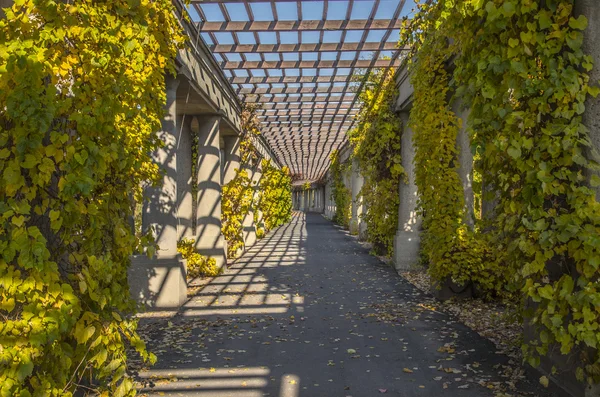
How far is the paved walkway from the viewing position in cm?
417

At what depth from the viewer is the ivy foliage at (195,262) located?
400 inches

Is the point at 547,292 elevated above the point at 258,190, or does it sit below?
below

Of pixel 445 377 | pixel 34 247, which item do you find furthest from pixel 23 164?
pixel 445 377

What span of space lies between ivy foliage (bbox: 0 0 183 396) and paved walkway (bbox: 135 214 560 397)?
149cm

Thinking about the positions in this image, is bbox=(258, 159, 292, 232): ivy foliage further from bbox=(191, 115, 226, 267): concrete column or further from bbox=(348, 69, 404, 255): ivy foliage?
bbox=(191, 115, 226, 267): concrete column

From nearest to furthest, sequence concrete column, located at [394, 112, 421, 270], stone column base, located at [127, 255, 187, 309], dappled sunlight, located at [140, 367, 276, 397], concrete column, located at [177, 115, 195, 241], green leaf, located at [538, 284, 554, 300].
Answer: green leaf, located at [538, 284, 554, 300] < dappled sunlight, located at [140, 367, 276, 397] < stone column base, located at [127, 255, 187, 309] < concrete column, located at [177, 115, 195, 241] < concrete column, located at [394, 112, 421, 270]

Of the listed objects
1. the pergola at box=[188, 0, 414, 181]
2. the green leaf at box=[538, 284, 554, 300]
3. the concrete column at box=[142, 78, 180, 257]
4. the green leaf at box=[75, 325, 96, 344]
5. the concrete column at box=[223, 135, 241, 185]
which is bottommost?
the green leaf at box=[75, 325, 96, 344]

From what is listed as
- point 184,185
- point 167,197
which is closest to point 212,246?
point 184,185

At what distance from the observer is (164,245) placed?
7.40 meters

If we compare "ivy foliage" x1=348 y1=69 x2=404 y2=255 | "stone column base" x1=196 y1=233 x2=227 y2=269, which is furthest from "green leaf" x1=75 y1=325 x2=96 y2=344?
"ivy foliage" x1=348 y1=69 x2=404 y2=255

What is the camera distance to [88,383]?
320cm


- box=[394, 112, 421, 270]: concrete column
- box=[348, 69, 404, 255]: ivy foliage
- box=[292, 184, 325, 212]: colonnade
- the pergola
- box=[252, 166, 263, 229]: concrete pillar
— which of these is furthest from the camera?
box=[292, 184, 325, 212]: colonnade

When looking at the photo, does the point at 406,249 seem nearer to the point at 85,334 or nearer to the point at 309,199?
the point at 85,334

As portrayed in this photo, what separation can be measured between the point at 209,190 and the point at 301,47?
11.5 ft
